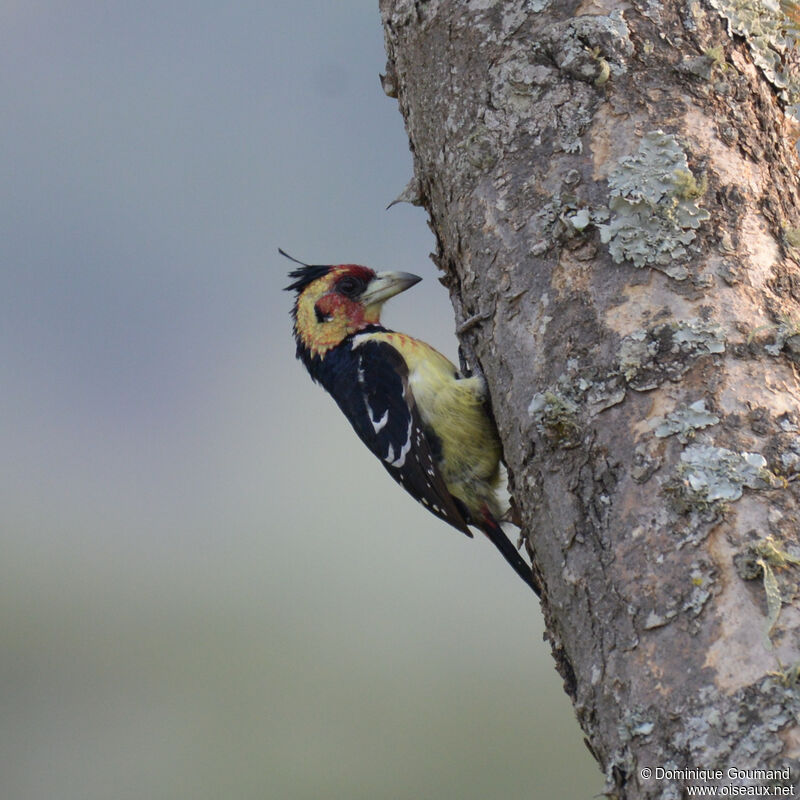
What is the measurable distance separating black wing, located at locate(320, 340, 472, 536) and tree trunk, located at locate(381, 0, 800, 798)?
1.00m

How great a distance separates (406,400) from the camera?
11.2 feet

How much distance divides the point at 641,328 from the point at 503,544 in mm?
1554

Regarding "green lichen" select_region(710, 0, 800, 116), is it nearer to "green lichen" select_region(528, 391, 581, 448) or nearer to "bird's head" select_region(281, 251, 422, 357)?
"green lichen" select_region(528, 391, 581, 448)

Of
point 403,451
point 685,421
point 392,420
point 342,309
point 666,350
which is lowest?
point 685,421

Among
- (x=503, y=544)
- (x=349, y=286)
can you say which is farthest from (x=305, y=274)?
(x=503, y=544)

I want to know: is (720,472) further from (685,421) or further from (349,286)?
(349,286)

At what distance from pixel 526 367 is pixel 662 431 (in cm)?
37

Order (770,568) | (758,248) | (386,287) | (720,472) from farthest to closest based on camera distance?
(386,287) → (758,248) → (720,472) → (770,568)

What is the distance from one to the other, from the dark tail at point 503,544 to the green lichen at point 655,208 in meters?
1.44

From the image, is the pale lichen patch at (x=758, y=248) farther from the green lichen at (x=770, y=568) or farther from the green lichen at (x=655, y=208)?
the green lichen at (x=770, y=568)

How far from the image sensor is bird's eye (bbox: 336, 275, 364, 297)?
3.92m

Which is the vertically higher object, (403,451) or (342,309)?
(342,309)

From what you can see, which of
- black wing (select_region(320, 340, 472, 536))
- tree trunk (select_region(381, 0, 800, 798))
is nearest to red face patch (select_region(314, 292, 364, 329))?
black wing (select_region(320, 340, 472, 536))

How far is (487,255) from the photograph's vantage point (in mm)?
2244
